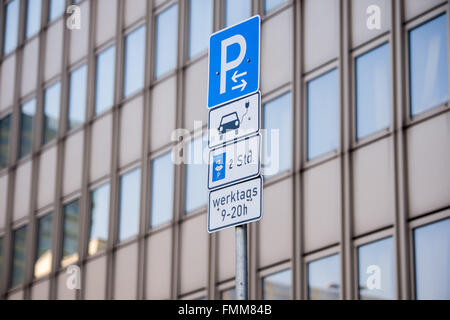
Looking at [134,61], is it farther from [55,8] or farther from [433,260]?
[433,260]

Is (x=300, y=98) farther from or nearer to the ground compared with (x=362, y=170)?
farther from the ground

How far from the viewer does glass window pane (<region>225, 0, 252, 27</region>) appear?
2050 centimetres

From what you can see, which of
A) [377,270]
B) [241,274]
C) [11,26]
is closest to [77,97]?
[11,26]

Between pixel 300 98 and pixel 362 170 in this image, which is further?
pixel 300 98

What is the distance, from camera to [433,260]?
49.8 feet

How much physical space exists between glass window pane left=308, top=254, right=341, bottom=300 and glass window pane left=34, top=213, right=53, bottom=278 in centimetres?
1039

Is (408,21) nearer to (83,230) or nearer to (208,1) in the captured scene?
(208,1)

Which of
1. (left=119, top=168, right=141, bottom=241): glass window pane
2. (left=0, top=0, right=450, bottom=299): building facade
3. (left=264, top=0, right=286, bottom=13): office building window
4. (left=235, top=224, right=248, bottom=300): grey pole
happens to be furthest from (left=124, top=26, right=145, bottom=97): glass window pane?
(left=235, top=224, right=248, bottom=300): grey pole

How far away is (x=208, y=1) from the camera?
71.8 feet

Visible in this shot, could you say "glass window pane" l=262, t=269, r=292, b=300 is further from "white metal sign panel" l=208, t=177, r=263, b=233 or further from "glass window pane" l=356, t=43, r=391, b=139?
"white metal sign panel" l=208, t=177, r=263, b=233
